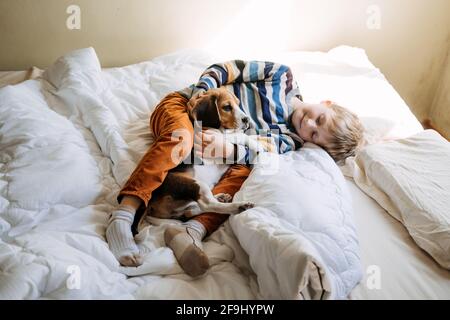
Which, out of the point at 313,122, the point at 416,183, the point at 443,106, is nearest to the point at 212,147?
the point at 313,122

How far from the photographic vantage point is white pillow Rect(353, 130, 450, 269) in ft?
3.28

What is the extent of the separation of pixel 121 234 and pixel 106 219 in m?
0.10

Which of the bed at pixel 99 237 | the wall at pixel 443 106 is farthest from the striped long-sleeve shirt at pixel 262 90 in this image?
the wall at pixel 443 106

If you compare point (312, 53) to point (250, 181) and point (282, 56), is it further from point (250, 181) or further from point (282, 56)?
point (250, 181)

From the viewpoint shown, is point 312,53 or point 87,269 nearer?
point 87,269

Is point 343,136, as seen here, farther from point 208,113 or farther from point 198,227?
point 198,227

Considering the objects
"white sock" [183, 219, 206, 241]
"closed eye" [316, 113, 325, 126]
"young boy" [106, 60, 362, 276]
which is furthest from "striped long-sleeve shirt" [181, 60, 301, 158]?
"white sock" [183, 219, 206, 241]

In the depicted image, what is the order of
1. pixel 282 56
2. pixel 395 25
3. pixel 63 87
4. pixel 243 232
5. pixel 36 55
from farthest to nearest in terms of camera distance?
pixel 395 25, pixel 282 56, pixel 36 55, pixel 63 87, pixel 243 232

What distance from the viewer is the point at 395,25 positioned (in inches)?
83.0

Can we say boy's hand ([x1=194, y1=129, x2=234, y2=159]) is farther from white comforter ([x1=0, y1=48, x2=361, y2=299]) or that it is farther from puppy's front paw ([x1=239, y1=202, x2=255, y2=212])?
puppy's front paw ([x1=239, y1=202, x2=255, y2=212])

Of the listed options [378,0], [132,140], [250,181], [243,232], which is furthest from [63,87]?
[378,0]

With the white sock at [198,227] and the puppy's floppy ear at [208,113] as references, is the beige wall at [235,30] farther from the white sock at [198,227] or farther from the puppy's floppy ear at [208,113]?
the white sock at [198,227]
